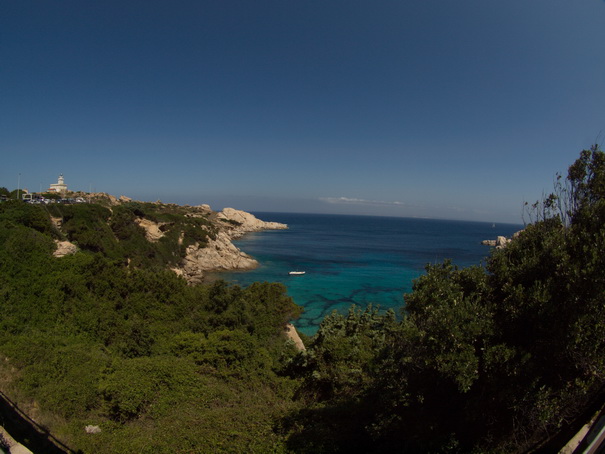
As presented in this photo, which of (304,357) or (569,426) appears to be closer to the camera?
(569,426)

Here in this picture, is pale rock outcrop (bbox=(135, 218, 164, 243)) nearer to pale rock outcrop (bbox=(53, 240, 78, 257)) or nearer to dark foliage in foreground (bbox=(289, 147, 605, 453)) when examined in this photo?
pale rock outcrop (bbox=(53, 240, 78, 257))

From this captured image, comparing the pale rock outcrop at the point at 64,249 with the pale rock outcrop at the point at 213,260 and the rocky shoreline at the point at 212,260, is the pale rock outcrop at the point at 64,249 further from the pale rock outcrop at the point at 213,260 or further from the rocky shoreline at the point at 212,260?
the pale rock outcrop at the point at 213,260

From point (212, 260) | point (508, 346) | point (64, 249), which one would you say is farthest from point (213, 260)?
point (508, 346)

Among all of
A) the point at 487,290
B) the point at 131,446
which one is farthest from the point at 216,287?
the point at 487,290

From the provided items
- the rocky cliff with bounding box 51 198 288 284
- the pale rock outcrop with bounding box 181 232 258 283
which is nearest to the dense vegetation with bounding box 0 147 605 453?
the rocky cliff with bounding box 51 198 288 284

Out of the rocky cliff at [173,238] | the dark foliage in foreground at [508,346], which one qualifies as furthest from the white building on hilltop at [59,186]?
the dark foliage in foreground at [508,346]

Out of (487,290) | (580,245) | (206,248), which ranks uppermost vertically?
(580,245)

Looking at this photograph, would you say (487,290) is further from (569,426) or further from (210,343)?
(210,343)
